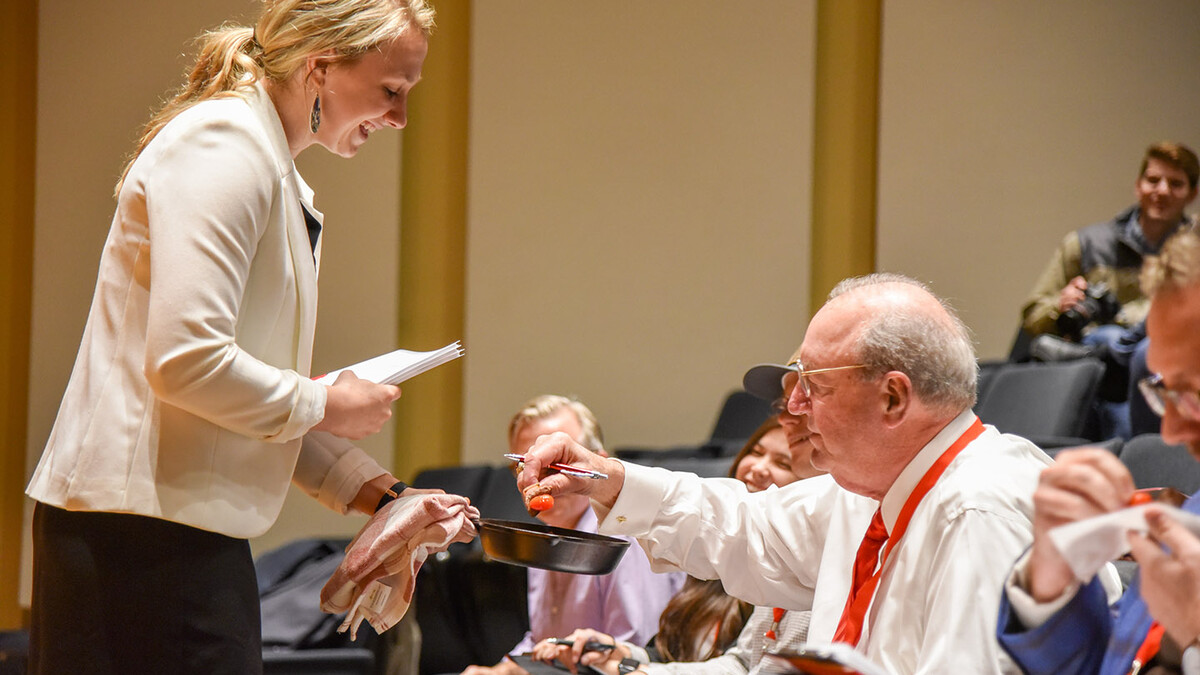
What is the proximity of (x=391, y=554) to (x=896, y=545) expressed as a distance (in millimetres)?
673

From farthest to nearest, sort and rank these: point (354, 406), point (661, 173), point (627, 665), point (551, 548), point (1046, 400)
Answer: point (661, 173) → point (1046, 400) → point (627, 665) → point (551, 548) → point (354, 406)

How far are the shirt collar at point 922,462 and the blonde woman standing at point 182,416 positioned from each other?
2.37 ft

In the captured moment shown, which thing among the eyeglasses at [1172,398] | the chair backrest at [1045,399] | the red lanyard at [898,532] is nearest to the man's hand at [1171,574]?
the eyeglasses at [1172,398]

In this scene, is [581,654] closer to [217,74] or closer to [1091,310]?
[217,74]

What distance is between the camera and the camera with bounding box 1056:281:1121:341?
4.24 meters

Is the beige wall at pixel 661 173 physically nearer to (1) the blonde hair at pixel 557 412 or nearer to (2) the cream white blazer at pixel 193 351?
(1) the blonde hair at pixel 557 412

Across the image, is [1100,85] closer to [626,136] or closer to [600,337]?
[626,136]

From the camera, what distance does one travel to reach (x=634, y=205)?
6.70 m

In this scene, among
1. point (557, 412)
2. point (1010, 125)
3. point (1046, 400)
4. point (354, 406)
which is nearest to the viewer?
point (354, 406)

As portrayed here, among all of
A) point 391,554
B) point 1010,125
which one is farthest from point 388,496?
point 1010,125

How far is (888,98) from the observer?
645 cm

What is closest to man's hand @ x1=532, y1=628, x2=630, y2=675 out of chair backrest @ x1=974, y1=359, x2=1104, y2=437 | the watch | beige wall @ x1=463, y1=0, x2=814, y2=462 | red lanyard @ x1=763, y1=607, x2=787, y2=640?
the watch

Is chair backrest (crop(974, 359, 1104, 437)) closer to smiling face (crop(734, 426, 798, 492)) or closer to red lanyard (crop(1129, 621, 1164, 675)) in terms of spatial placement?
smiling face (crop(734, 426, 798, 492))

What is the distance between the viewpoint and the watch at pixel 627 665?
223 cm
